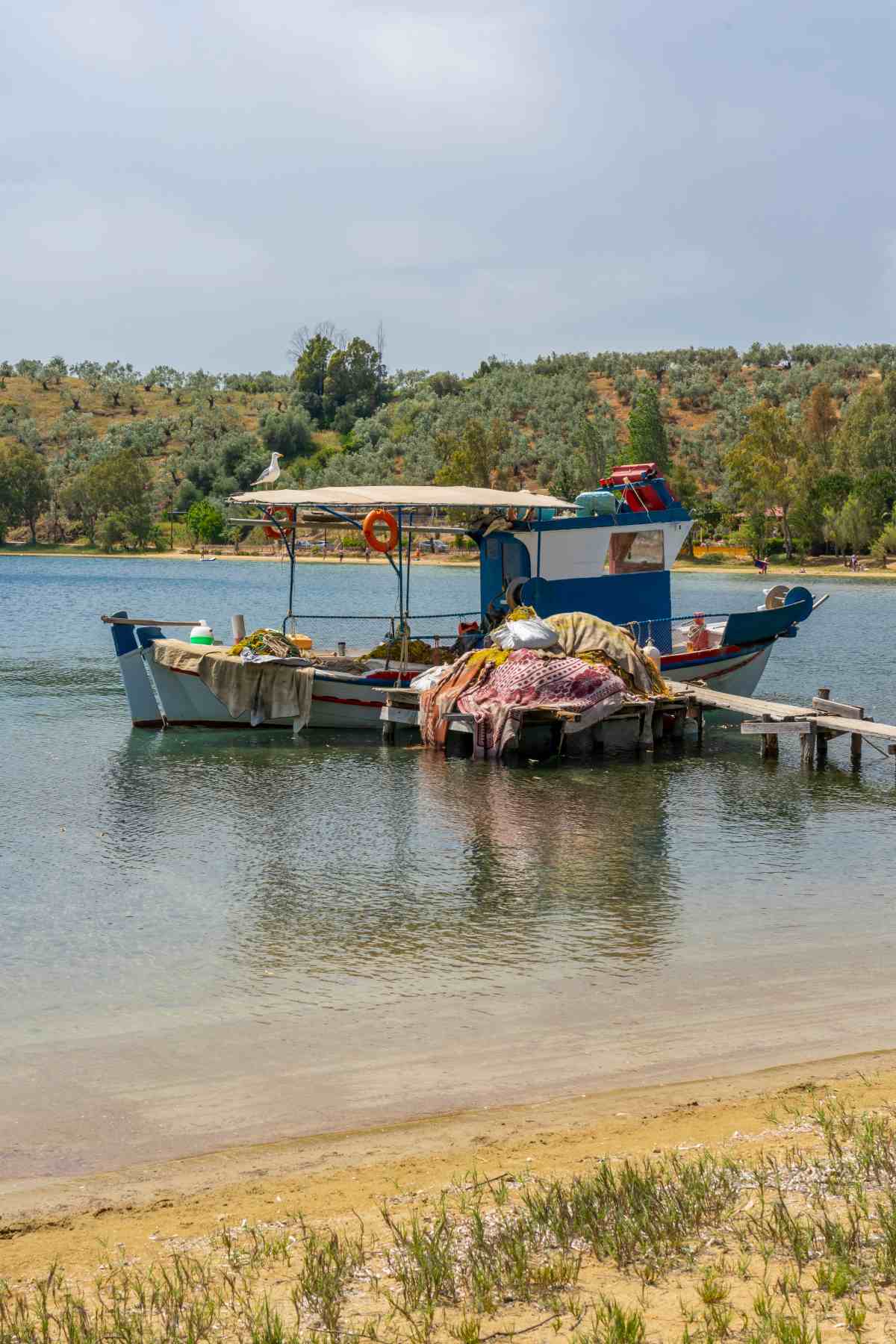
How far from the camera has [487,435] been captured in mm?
108875

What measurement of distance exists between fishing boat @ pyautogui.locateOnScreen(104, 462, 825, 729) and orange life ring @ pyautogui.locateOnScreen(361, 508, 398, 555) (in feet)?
0.09

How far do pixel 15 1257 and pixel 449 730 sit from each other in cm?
1565

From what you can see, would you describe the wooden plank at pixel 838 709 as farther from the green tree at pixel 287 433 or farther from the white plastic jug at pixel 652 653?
the green tree at pixel 287 433

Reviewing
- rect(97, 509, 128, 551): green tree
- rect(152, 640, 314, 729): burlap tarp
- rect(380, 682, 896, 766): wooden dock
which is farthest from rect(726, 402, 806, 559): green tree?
rect(152, 640, 314, 729): burlap tarp

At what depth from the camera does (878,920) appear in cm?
1208

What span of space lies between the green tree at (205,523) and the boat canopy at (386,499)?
8947 cm

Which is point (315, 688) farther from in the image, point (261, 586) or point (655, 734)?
point (261, 586)

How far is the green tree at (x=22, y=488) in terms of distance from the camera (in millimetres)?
117312

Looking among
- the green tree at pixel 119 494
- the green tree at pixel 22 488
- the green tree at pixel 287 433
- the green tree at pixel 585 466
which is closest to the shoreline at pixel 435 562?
the green tree at pixel 119 494

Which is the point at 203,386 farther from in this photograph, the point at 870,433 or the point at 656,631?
the point at 656,631

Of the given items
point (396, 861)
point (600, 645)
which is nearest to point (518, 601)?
point (600, 645)

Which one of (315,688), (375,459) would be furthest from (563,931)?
(375,459)

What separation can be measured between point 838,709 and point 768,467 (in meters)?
69.0

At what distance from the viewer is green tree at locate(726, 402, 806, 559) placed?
286 ft
